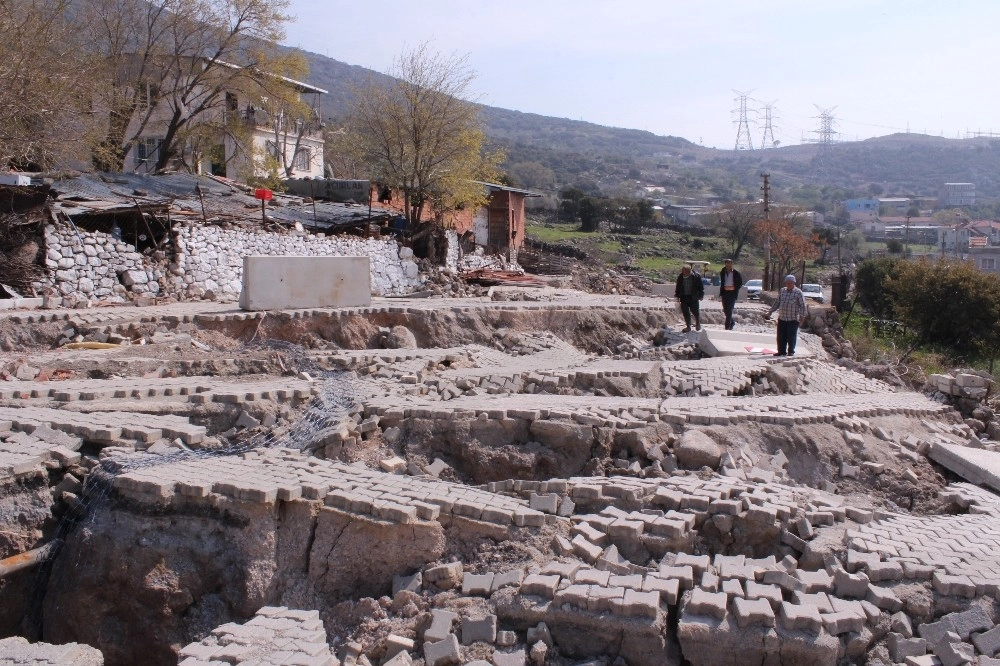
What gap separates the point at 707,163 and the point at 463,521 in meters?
182

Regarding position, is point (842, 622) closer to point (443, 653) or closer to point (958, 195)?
point (443, 653)

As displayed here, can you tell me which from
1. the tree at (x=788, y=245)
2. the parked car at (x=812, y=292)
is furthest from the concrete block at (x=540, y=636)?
the tree at (x=788, y=245)

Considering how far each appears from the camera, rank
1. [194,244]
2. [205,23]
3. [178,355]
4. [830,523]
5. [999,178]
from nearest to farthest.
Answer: [830,523]
[178,355]
[194,244]
[205,23]
[999,178]

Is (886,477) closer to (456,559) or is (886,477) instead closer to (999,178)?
(456,559)

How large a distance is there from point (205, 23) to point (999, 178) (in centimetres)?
16483

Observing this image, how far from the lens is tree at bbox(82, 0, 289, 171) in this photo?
72.5 ft

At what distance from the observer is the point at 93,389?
7.80 meters

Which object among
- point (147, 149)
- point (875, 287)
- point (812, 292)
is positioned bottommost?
point (812, 292)

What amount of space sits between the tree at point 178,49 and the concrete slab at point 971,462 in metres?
19.9

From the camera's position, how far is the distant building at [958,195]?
123438 millimetres

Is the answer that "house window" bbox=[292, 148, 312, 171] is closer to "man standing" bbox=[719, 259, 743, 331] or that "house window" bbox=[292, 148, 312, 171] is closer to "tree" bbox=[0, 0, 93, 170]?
"tree" bbox=[0, 0, 93, 170]

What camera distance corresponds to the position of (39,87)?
13.0 m

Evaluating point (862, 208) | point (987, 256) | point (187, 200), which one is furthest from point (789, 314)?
point (862, 208)

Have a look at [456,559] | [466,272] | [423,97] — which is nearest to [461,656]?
→ [456,559]
